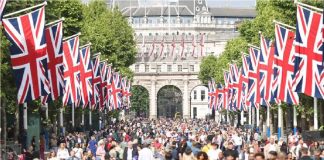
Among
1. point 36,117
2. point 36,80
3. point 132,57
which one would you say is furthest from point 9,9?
point 132,57

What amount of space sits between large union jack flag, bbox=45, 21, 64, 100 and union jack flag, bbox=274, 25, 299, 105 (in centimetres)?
857

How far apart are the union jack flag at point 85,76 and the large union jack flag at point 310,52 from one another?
62.2ft

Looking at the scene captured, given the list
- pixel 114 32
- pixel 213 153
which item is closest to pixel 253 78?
pixel 213 153

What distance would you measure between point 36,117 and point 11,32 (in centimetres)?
2319

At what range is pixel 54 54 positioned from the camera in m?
39.9

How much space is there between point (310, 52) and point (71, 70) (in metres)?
17.6

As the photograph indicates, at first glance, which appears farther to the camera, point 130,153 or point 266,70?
point 266,70

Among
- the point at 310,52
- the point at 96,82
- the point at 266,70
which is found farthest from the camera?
the point at 96,82

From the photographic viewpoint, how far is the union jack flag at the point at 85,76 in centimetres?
5345

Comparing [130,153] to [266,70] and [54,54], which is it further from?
[266,70]

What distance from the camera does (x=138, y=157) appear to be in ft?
119

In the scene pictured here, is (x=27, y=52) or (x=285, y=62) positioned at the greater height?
(x=285, y=62)

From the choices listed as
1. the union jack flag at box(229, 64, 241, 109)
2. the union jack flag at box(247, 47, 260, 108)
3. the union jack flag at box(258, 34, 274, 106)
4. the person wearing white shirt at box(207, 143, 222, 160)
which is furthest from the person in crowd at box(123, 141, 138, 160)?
the union jack flag at box(229, 64, 241, 109)

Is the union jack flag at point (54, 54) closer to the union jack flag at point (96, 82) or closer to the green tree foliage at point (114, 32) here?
the union jack flag at point (96, 82)
